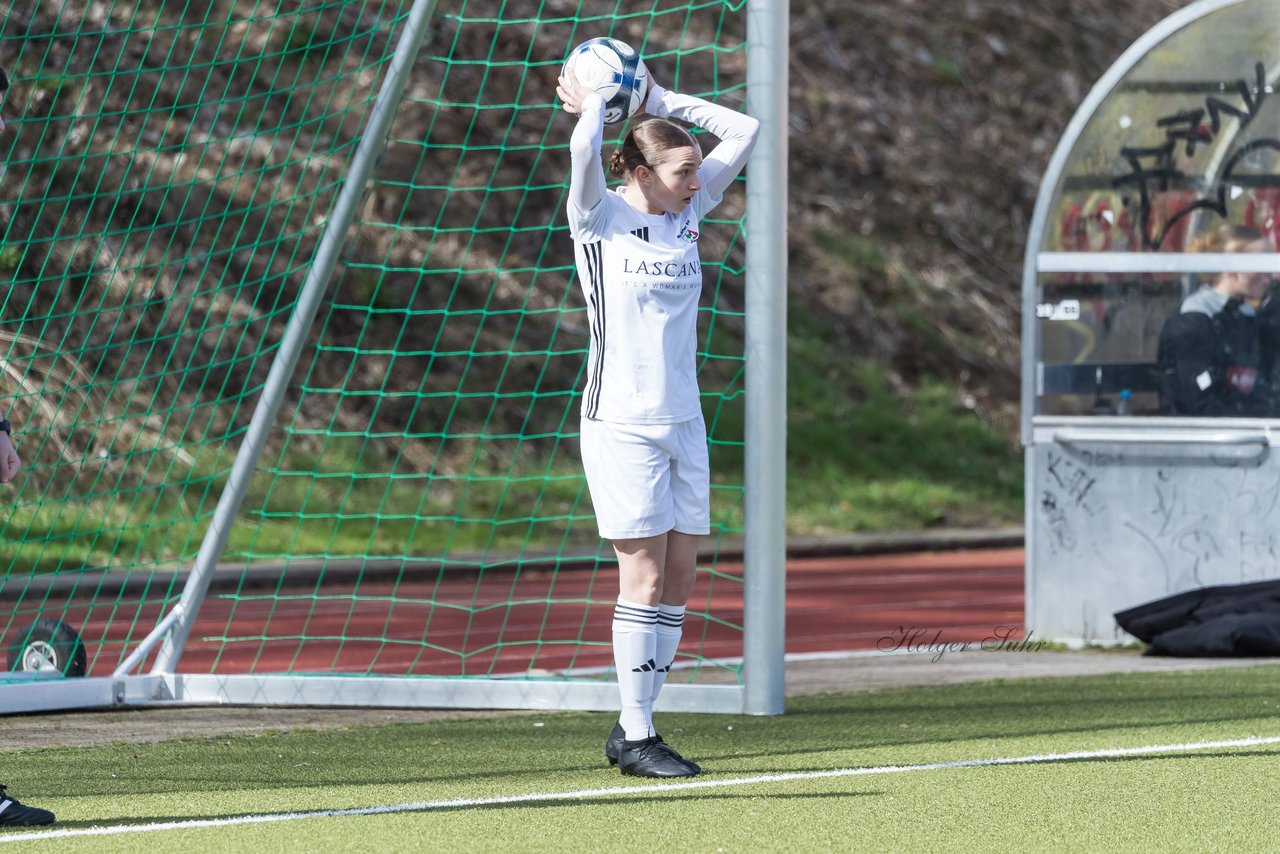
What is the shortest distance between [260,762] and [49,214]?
12.9m

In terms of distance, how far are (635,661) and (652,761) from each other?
11.7 inches

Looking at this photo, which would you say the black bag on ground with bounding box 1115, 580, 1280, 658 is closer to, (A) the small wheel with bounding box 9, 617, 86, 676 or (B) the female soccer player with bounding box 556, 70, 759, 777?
(B) the female soccer player with bounding box 556, 70, 759, 777

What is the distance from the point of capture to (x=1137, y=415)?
385 inches

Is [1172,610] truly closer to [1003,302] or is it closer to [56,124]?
[56,124]

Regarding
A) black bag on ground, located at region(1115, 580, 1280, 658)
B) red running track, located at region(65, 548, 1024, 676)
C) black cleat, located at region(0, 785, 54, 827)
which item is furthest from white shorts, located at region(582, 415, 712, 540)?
black bag on ground, located at region(1115, 580, 1280, 658)

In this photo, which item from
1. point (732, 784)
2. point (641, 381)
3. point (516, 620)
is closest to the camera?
point (732, 784)

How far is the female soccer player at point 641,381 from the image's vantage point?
219 inches

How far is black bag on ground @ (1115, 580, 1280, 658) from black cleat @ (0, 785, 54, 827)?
5.85 metres

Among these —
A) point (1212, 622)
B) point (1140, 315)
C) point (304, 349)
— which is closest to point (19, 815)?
point (1212, 622)

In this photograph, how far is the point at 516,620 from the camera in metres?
12.2

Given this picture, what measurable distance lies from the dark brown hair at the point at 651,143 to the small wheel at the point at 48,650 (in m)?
3.50

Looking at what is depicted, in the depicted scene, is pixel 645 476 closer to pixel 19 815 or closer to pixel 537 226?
pixel 19 815

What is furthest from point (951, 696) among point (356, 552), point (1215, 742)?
point (356, 552)

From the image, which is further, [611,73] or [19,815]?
[611,73]
